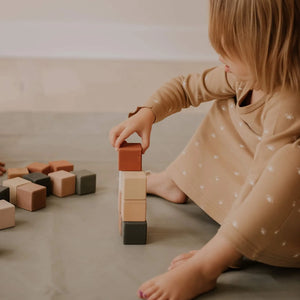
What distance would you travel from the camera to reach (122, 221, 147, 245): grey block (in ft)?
3.25

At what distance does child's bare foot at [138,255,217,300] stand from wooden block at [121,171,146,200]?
0.18m

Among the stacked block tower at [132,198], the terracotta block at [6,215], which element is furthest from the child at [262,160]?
the terracotta block at [6,215]

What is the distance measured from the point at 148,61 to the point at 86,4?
1.22 ft

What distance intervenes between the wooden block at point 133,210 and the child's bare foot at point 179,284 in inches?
6.5

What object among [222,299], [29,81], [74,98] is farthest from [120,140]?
[29,81]

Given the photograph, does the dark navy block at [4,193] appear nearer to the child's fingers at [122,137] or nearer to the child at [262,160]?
the child's fingers at [122,137]

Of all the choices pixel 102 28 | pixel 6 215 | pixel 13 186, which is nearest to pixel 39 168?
pixel 13 186

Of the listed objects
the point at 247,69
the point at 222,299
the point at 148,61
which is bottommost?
the point at 222,299

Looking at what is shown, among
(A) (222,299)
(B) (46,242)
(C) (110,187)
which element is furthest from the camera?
(C) (110,187)

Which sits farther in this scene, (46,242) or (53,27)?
(53,27)

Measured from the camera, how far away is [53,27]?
2381 mm

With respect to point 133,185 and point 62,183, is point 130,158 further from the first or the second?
point 62,183

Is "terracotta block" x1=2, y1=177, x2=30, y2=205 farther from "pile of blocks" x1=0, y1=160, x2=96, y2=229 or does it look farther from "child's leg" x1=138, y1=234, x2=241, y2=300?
"child's leg" x1=138, y1=234, x2=241, y2=300

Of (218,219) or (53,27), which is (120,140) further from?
(53,27)
